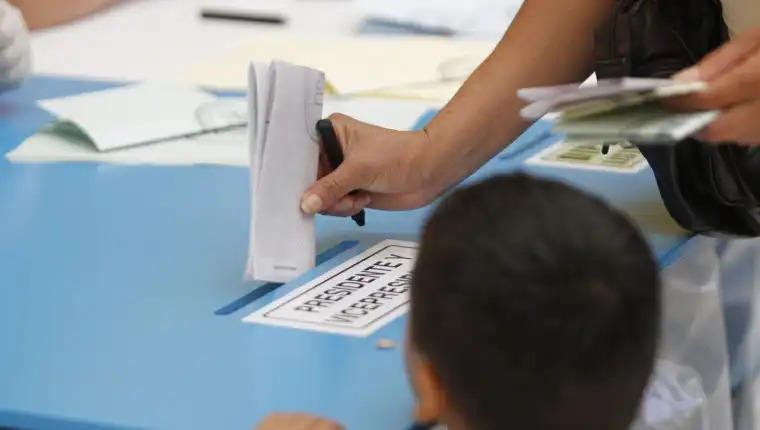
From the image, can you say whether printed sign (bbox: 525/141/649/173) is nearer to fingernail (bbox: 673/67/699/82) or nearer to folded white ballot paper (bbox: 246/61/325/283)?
folded white ballot paper (bbox: 246/61/325/283)

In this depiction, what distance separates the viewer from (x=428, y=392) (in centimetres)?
59

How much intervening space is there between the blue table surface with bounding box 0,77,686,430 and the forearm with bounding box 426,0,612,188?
82 millimetres

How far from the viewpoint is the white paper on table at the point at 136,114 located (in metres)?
1.31

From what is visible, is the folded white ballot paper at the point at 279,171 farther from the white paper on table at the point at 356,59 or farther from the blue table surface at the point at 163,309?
the white paper on table at the point at 356,59

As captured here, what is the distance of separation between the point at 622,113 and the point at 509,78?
0.39 metres

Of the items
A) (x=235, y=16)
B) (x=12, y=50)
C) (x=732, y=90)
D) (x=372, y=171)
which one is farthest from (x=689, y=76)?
(x=235, y=16)

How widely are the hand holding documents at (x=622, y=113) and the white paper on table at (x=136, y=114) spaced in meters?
0.72

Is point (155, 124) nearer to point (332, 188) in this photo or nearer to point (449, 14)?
point (332, 188)

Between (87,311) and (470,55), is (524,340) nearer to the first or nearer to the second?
(87,311)

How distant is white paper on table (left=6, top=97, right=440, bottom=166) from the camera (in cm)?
126

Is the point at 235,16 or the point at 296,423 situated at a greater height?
the point at 235,16

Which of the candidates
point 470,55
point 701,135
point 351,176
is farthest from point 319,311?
point 470,55

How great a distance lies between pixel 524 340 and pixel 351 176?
0.47 metres

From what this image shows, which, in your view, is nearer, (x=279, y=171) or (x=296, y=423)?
(x=296, y=423)
